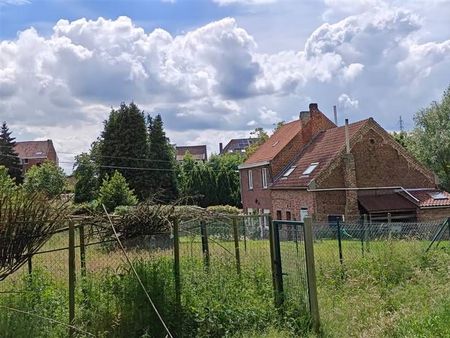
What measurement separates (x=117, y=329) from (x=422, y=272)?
7054 mm

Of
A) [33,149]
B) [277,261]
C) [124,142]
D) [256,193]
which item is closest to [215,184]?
[124,142]

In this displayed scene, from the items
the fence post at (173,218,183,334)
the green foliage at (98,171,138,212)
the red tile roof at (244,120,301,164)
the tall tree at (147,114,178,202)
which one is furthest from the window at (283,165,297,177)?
the fence post at (173,218,183,334)

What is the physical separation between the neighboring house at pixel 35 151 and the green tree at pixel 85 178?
2952 centimetres

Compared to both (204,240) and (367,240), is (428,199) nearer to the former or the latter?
(367,240)

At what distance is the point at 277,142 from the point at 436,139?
11503 millimetres

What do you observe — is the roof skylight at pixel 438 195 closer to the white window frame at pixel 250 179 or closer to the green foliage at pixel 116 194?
the white window frame at pixel 250 179

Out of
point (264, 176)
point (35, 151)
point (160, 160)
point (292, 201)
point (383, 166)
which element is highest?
point (35, 151)

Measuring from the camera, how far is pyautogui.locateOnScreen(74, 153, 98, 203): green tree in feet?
173

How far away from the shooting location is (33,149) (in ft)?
286

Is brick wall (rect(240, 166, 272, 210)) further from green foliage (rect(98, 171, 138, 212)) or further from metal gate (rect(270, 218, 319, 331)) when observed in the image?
metal gate (rect(270, 218, 319, 331))

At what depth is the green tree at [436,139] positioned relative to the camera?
37219mm

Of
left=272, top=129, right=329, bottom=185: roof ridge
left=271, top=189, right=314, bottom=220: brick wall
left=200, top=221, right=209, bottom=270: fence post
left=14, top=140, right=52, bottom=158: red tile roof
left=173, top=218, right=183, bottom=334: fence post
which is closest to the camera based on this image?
left=173, top=218, right=183, bottom=334: fence post

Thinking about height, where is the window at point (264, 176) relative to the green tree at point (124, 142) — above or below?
below

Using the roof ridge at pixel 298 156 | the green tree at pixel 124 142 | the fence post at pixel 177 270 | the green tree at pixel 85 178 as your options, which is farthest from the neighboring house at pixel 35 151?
the fence post at pixel 177 270
